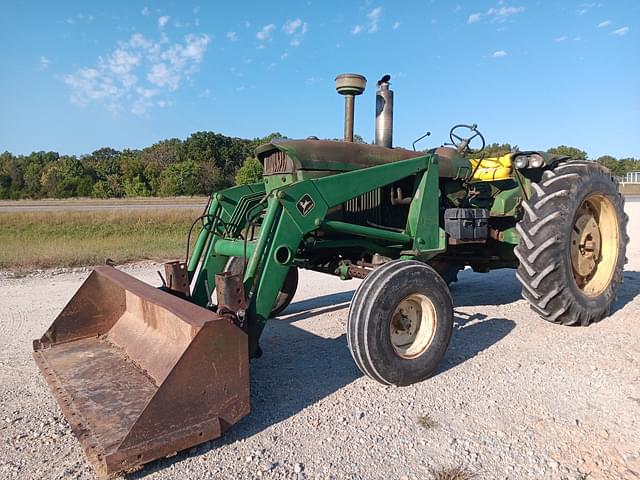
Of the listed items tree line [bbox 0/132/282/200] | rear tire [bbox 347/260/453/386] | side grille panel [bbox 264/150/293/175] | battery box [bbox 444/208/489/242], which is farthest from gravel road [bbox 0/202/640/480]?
tree line [bbox 0/132/282/200]

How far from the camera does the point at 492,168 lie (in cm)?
570

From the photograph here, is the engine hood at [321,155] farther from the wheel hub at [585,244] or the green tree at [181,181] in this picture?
the green tree at [181,181]

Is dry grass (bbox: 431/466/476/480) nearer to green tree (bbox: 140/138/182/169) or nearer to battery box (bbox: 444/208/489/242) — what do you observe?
battery box (bbox: 444/208/489/242)

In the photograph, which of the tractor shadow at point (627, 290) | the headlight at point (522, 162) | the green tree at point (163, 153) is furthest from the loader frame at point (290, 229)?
the green tree at point (163, 153)

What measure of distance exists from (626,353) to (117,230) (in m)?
16.2

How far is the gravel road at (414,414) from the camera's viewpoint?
2668 mm

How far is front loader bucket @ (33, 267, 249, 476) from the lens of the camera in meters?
2.52

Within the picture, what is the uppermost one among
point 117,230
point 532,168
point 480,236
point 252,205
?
point 532,168

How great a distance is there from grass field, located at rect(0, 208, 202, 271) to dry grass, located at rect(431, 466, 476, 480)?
28.9 feet

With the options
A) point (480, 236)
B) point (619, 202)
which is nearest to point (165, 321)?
point (480, 236)

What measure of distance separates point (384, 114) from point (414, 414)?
9.59 feet

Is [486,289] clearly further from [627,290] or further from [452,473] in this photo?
[452,473]

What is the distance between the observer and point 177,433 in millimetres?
2596

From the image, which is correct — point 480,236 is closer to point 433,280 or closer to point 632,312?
point 433,280
